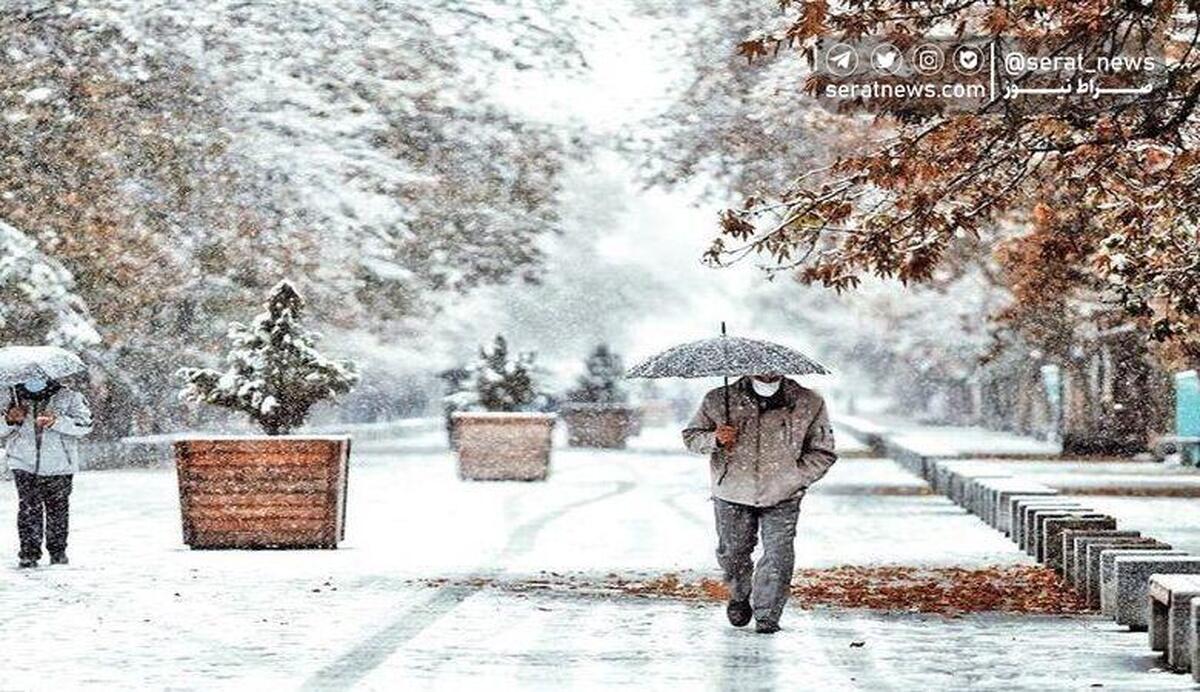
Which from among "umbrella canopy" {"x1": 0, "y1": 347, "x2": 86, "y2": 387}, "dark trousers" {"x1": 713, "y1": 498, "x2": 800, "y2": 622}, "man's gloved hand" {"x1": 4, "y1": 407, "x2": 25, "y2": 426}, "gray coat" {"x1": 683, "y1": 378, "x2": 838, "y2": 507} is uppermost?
"umbrella canopy" {"x1": 0, "y1": 347, "x2": 86, "y2": 387}

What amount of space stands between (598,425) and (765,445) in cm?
4034

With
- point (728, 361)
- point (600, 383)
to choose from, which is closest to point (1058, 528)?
point (728, 361)

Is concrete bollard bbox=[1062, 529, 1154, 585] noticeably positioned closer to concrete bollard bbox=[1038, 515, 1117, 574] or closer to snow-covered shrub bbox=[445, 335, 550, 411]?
concrete bollard bbox=[1038, 515, 1117, 574]

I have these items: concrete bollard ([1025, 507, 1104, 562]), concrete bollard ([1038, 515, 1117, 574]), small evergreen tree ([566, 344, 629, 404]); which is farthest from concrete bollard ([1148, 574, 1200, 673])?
small evergreen tree ([566, 344, 629, 404])

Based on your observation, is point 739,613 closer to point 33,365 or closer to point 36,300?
point 33,365

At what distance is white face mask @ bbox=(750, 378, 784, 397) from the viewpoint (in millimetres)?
14469

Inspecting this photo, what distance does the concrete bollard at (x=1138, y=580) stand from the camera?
14.3 metres

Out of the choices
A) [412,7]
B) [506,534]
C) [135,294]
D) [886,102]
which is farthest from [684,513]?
[412,7]

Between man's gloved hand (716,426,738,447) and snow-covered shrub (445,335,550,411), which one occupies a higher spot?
snow-covered shrub (445,335,550,411)

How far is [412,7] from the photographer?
153 feet

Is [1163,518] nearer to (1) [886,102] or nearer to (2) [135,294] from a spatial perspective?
(1) [886,102]

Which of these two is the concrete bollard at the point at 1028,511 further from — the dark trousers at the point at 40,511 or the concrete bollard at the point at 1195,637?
the concrete bollard at the point at 1195,637

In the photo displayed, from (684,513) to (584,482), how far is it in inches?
337

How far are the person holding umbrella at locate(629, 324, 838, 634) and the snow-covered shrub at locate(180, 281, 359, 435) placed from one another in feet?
24.5
